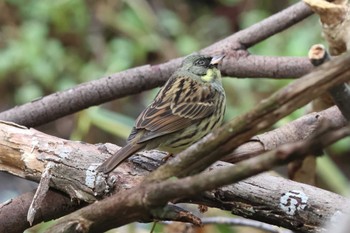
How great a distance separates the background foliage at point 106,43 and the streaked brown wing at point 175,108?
5.41 feet

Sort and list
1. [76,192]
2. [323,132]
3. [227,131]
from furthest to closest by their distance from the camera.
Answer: [76,192] → [227,131] → [323,132]

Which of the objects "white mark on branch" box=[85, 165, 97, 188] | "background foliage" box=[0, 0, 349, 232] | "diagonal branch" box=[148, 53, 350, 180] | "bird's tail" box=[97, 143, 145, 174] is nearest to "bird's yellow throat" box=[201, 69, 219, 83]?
"bird's tail" box=[97, 143, 145, 174]

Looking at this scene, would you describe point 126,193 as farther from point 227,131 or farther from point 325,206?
point 325,206

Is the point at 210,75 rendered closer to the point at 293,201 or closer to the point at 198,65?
the point at 198,65

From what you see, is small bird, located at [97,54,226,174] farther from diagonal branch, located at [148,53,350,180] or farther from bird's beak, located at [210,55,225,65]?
diagonal branch, located at [148,53,350,180]

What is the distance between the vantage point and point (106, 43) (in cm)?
527

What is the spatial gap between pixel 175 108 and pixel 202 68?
9.7 inches

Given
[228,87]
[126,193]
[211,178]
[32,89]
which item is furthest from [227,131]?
[32,89]

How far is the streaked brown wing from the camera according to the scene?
247cm

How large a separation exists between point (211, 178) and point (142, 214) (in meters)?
0.29

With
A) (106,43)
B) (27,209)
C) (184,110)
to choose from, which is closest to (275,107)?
(27,209)

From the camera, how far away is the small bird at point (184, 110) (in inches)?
96.7

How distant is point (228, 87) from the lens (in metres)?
4.58

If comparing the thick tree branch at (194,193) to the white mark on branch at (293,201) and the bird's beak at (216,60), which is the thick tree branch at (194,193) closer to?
the white mark on branch at (293,201)
